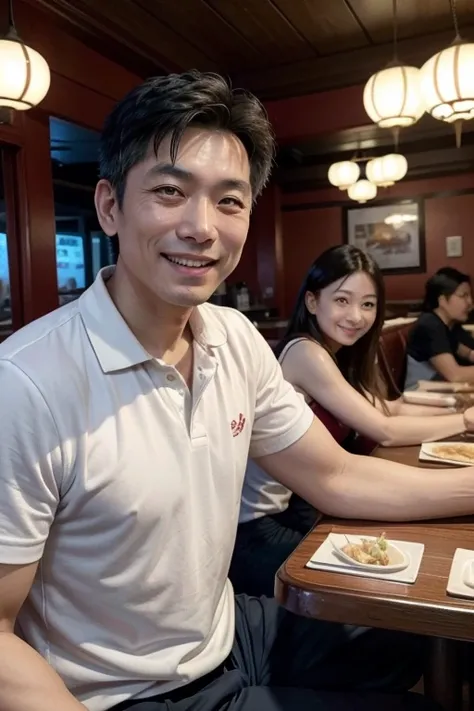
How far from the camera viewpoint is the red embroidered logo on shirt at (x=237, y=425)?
118cm

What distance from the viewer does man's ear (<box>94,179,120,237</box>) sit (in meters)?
1.10

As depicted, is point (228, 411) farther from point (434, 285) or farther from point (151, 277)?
point (434, 285)

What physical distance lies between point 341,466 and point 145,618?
565 millimetres

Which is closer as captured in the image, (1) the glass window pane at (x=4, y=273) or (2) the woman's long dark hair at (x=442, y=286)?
(1) the glass window pane at (x=4, y=273)

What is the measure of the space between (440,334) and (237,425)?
10.9 ft

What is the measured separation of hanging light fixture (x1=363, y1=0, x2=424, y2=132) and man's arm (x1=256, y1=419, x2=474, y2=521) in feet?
9.48

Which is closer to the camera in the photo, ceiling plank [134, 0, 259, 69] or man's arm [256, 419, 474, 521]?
man's arm [256, 419, 474, 521]

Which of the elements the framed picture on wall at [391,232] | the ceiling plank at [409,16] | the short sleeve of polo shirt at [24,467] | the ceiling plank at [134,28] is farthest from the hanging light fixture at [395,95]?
the framed picture on wall at [391,232]

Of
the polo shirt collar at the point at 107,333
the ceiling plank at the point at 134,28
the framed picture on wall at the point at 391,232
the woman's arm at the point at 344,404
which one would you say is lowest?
the woman's arm at the point at 344,404

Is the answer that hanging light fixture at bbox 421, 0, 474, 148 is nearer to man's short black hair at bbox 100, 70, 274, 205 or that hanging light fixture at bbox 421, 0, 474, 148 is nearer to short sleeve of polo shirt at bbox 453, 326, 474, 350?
short sleeve of polo shirt at bbox 453, 326, 474, 350

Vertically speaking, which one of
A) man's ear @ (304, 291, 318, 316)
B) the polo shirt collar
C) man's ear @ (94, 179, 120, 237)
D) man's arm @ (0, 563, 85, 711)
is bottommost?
man's arm @ (0, 563, 85, 711)

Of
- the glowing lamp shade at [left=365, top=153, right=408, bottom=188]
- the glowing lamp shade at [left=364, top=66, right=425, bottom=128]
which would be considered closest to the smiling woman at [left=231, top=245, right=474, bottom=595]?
the glowing lamp shade at [left=364, top=66, right=425, bottom=128]

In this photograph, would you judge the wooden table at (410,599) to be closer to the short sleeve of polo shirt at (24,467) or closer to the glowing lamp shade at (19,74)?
the short sleeve of polo shirt at (24,467)

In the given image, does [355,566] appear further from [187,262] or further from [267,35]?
[267,35]
